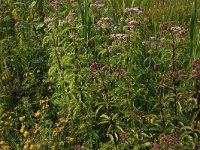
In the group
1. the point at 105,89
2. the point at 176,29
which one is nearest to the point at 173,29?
the point at 176,29

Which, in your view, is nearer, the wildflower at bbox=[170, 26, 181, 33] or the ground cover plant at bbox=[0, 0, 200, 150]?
the ground cover plant at bbox=[0, 0, 200, 150]

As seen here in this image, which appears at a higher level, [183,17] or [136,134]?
[183,17]

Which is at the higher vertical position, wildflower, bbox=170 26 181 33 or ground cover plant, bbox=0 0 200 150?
wildflower, bbox=170 26 181 33

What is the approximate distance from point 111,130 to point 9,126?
1.26 m

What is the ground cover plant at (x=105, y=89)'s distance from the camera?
11.6 ft

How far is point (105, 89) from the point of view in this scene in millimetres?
3574

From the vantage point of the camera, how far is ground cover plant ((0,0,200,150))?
11.6 ft

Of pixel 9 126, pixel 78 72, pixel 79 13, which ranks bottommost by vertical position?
pixel 9 126

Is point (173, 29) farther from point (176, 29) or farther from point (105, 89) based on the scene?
point (105, 89)

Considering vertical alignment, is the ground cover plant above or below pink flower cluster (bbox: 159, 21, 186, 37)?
below

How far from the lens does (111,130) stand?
371 cm

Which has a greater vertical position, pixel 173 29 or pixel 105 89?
pixel 173 29

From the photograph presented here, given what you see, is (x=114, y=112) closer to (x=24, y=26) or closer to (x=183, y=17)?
(x=24, y=26)

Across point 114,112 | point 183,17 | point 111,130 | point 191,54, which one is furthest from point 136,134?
point 183,17
